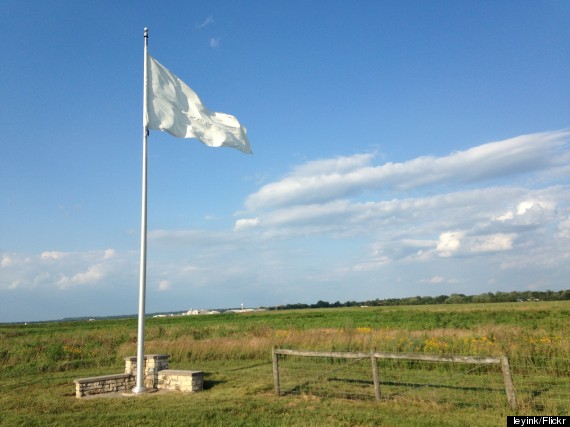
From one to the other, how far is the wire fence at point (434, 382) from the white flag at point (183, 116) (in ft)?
19.4

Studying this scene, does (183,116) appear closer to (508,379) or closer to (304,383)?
(304,383)

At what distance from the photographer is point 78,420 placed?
9312mm

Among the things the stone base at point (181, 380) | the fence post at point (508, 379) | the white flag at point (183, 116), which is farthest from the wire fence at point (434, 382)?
the white flag at point (183, 116)

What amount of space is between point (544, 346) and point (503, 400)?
19.4 feet

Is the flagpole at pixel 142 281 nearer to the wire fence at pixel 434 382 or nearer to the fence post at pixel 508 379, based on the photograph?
the wire fence at pixel 434 382

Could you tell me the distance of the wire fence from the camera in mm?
9508

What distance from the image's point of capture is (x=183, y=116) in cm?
1300

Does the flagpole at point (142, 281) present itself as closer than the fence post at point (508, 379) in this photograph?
No

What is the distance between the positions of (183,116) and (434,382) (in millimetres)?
9769

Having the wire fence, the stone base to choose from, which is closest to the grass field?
the wire fence

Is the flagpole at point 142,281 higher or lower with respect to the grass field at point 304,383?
higher

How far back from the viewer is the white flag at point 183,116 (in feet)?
41.2

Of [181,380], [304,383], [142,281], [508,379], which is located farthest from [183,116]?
[508,379]

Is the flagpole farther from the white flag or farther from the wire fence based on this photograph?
the wire fence
